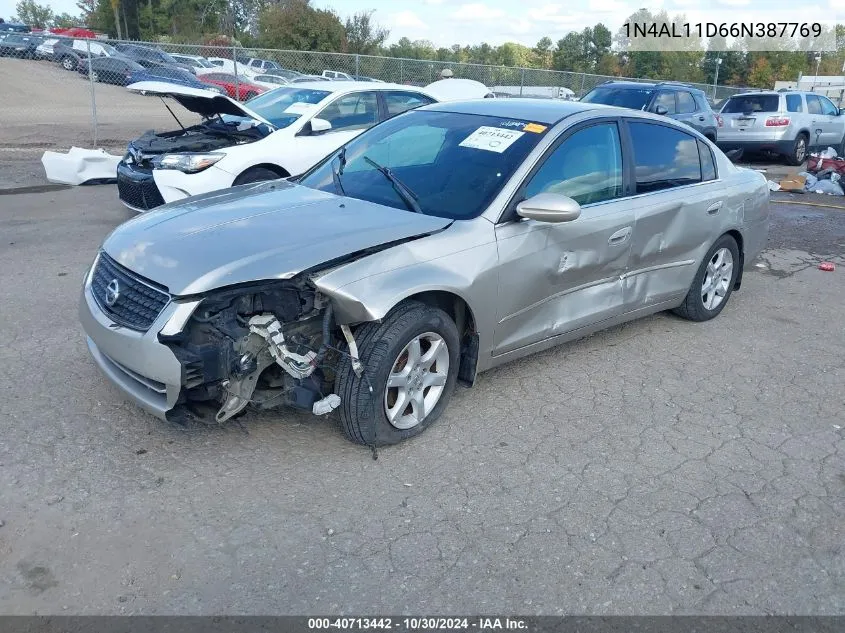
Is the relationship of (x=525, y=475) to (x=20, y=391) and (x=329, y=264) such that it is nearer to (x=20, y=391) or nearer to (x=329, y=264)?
(x=329, y=264)

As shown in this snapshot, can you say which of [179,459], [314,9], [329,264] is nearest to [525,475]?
[329,264]

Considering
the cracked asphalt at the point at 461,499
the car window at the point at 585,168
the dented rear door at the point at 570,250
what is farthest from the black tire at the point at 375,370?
the car window at the point at 585,168

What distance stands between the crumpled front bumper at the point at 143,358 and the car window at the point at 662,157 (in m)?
3.17

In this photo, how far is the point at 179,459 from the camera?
3582 mm

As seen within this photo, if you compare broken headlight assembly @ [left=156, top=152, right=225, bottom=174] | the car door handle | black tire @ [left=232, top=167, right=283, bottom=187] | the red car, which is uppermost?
the red car

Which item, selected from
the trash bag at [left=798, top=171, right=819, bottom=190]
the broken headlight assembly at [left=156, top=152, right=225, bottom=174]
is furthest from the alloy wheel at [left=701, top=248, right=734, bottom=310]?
the trash bag at [left=798, top=171, right=819, bottom=190]

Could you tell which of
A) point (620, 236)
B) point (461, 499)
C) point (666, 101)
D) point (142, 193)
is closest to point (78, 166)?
point (142, 193)

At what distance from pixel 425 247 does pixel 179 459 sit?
5.23ft

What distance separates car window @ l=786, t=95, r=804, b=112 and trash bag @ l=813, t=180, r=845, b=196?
13.6ft

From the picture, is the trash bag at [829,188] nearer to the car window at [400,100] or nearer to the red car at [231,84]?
the car window at [400,100]

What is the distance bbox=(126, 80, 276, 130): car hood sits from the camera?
7.64m

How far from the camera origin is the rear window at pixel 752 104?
1648 cm

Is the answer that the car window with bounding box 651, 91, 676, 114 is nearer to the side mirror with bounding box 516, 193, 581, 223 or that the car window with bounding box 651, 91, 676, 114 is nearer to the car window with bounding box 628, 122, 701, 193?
the car window with bounding box 628, 122, 701, 193

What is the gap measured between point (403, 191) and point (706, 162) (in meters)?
2.67
